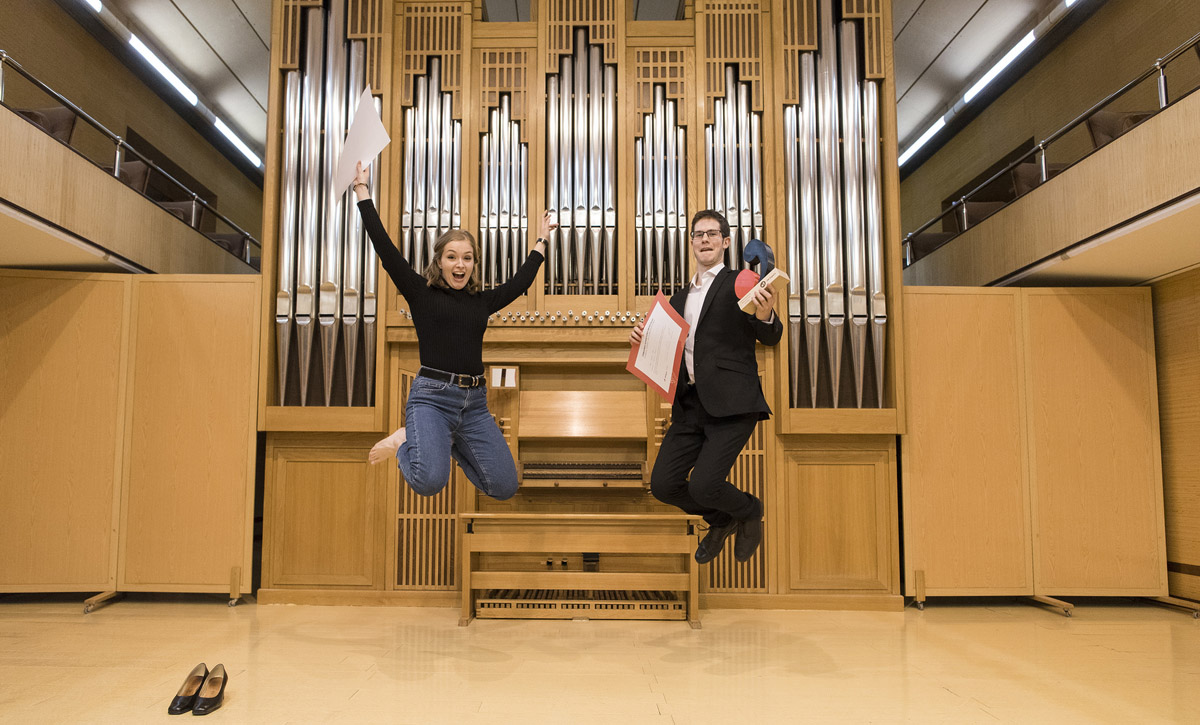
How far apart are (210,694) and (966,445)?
15.8ft

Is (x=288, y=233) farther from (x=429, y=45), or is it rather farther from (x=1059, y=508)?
(x=1059, y=508)

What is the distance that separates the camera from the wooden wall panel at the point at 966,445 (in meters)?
5.43

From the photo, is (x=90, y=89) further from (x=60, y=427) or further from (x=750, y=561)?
(x=750, y=561)

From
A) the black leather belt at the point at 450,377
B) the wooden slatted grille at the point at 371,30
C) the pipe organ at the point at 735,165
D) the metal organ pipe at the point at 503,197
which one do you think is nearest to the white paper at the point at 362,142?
the black leather belt at the point at 450,377

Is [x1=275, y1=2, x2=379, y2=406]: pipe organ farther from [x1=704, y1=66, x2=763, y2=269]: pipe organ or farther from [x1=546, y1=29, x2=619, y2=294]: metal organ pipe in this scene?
[x1=704, y1=66, x2=763, y2=269]: pipe organ

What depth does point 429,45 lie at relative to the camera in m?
5.79

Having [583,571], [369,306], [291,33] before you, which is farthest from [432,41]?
[583,571]

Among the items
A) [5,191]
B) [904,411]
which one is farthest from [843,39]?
[5,191]

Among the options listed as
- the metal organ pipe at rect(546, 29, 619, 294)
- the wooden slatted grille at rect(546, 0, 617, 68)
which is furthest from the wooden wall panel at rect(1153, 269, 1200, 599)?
the wooden slatted grille at rect(546, 0, 617, 68)

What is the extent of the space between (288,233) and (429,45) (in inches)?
68.1

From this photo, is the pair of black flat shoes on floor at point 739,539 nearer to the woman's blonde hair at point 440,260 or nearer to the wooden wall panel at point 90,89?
the woman's blonde hair at point 440,260

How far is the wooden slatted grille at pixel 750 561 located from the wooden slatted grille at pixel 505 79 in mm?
2760

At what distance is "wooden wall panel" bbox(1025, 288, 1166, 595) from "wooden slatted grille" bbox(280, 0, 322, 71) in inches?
220

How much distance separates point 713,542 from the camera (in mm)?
3799
